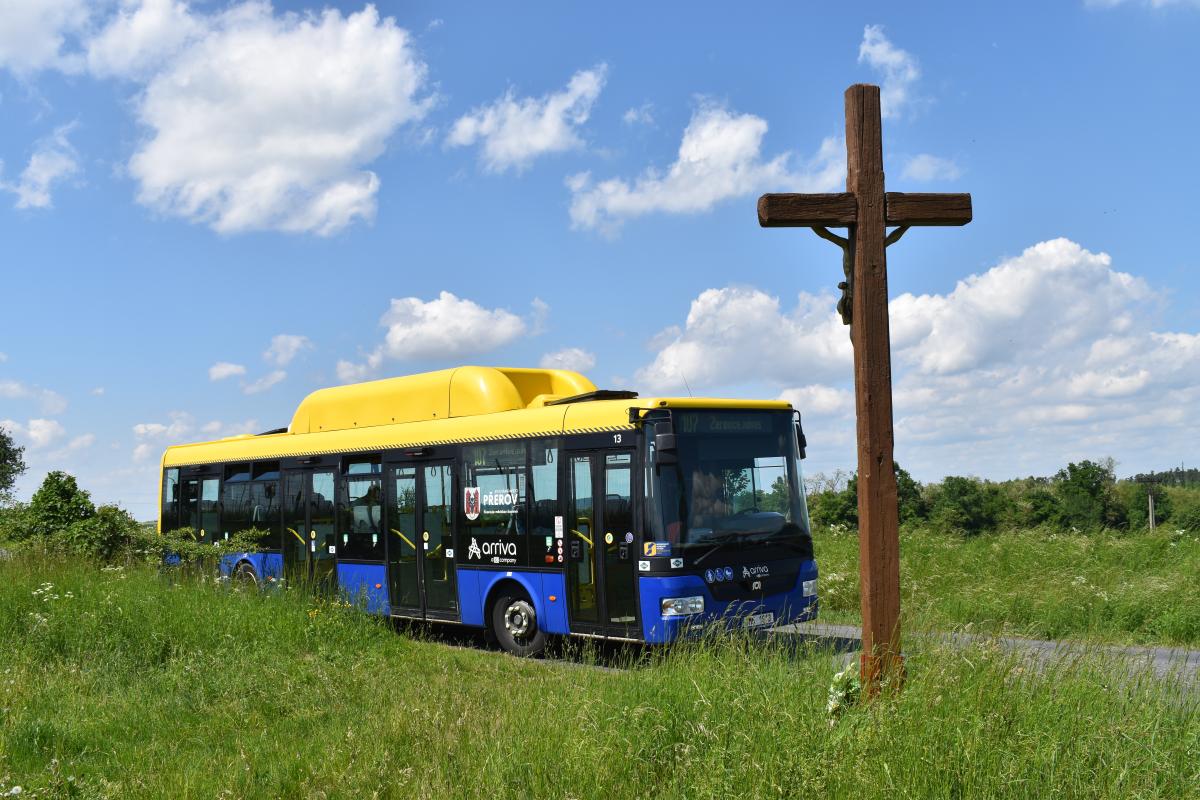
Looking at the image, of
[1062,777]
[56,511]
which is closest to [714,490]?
[1062,777]

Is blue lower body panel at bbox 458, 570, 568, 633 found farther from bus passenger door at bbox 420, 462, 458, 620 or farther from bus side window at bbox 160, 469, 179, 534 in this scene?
bus side window at bbox 160, 469, 179, 534

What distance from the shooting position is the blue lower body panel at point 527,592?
12.5m

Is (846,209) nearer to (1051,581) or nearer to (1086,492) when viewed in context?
(1051,581)

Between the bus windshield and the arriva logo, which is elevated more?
the bus windshield

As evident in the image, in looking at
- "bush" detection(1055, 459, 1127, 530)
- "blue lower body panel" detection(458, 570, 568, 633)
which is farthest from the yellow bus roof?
"bush" detection(1055, 459, 1127, 530)

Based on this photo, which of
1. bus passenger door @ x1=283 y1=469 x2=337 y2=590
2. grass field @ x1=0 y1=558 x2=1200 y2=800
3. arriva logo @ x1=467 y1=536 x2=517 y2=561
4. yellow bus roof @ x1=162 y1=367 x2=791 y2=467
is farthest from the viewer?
bus passenger door @ x1=283 y1=469 x2=337 y2=590

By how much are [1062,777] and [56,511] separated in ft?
78.5

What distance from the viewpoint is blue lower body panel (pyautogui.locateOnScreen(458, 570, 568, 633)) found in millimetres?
12477

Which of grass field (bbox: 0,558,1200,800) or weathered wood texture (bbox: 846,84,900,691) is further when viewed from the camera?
weathered wood texture (bbox: 846,84,900,691)

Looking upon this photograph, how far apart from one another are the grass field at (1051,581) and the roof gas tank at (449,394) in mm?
5218

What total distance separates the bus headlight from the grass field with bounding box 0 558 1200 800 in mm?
1574

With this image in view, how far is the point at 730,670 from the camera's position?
7027 mm

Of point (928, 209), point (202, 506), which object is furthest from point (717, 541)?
point (202, 506)

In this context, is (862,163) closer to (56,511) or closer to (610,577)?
(610,577)
